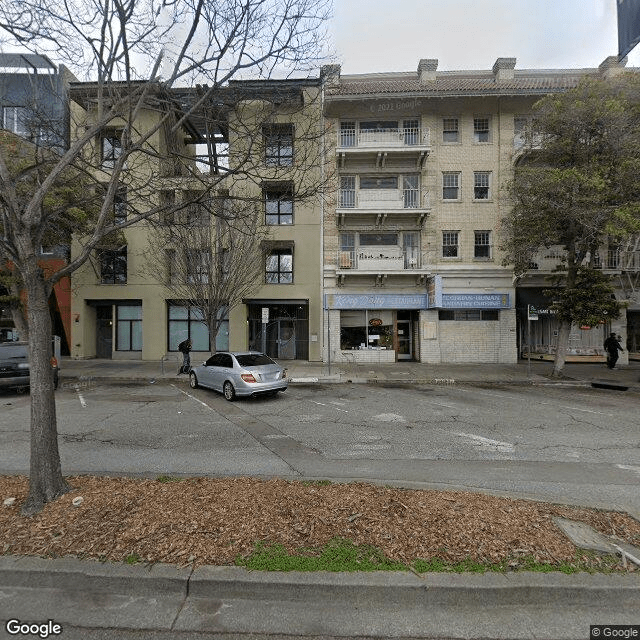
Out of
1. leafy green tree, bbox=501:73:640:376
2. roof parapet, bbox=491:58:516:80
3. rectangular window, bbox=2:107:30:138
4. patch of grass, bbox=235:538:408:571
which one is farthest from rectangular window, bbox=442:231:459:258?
patch of grass, bbox=235:538:408:571

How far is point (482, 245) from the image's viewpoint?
19.8 m

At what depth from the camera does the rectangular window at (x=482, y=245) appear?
19.8 meters

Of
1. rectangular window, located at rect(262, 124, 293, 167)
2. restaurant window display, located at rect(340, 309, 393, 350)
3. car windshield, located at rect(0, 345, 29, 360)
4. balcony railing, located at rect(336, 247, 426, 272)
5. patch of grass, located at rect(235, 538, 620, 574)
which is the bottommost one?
patch of grass, located at rect(235, 538, 620, 574)

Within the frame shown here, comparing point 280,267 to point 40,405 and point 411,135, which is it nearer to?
point 411,135

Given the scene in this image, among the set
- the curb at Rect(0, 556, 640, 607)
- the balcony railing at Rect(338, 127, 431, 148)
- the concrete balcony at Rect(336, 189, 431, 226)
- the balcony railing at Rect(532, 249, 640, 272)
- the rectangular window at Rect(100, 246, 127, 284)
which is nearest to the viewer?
the curb at Rect(0, 556, 640, 607)

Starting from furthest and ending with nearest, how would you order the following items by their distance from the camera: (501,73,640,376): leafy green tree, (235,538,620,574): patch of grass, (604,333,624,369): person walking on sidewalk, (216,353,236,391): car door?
(604,333,624,369): person walking on sidewalk → (501,73,640,376): leafy green tree → (216,353,236,391): car door → (235,538,620,574): patch of grass

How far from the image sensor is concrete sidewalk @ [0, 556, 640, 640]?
8.35ft

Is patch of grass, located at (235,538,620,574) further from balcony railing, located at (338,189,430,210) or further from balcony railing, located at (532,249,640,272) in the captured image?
balcony railing, located at (532,249,640,272)

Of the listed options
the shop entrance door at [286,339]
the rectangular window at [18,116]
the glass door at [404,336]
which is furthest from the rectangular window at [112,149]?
the glass door at [404,336]

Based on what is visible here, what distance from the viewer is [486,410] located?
968cm

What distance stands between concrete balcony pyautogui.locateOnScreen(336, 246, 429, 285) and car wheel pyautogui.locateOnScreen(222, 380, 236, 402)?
33.4 ft

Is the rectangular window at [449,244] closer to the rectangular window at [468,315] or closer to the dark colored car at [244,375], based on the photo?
the rectangular window at [468,315]

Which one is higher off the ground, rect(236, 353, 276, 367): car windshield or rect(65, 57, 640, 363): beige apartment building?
rect(65, 57, 640, 363): beige apartment building

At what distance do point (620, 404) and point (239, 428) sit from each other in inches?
411
